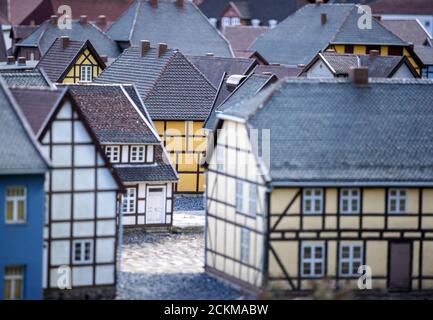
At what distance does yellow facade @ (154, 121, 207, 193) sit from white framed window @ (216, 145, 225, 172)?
20072 mm

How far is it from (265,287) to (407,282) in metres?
4.69

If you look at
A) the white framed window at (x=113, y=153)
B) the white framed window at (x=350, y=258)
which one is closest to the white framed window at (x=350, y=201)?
the white framed window at (x=350, y=258)

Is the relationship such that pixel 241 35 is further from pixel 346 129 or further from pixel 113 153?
pixel 346 129

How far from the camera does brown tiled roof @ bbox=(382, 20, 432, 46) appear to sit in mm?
119000

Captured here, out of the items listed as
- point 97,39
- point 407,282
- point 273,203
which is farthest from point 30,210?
point 97,39

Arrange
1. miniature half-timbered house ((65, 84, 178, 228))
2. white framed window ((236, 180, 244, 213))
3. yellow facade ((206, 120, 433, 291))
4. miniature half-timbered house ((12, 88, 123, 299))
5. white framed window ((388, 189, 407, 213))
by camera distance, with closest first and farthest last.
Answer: miniature half-timbered house ((12, 88, 123, 299))
yellow facade ((206, 120, 433, 291))
white framed window ((388, 189, 407, 213))
white framed window ((236, 180, 244, 213))
miniature half-timbered house ((65, 84, 178, 228))

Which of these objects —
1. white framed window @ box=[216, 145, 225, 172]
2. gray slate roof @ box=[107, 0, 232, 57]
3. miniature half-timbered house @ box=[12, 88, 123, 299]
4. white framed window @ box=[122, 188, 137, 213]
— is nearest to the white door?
white framed window @ box=[122, 188, 137, 213]

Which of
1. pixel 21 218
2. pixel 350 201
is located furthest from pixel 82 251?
pixel 350 201

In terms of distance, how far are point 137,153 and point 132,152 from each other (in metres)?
0.21

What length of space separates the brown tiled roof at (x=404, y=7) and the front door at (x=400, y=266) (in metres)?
95.9

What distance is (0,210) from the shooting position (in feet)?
137

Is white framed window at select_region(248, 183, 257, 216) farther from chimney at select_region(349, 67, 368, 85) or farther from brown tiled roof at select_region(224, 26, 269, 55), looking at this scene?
brown tiled roof at select_region(224, 26, 269, 55)

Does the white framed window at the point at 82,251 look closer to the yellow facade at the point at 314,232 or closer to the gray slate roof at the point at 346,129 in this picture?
the yellow facade at the point at 314,232
